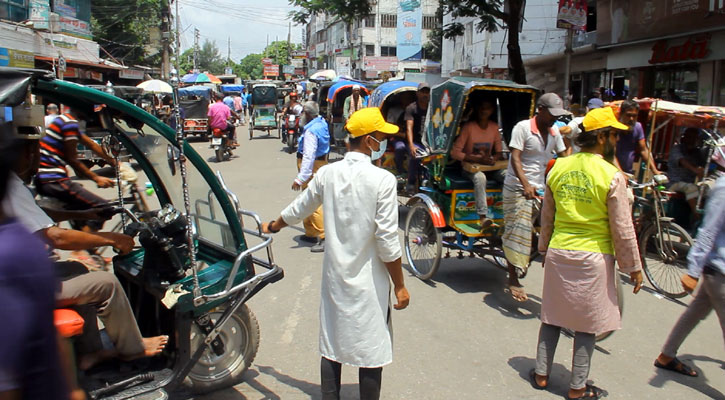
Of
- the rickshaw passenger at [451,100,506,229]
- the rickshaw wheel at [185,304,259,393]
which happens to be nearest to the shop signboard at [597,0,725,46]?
the rickshaw passenger at [451,100,506,229]

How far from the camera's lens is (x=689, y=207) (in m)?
7.13

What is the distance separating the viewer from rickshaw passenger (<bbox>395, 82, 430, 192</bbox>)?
8.12 meters

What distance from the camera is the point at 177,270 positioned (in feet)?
11.2

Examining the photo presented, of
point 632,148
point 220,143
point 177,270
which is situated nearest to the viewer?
point 177,270

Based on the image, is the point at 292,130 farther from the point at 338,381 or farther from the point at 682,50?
the point at 338,381

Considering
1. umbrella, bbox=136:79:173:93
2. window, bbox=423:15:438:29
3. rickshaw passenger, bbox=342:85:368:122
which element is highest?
window, bbox=423:15:438:29

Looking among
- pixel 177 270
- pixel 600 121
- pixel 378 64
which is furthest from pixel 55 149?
pixel 378 64

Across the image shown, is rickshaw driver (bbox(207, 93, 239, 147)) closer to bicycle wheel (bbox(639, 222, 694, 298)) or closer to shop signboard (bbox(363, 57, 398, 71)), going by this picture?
bicycle wheel (bbox(639, 222, 694, 298))

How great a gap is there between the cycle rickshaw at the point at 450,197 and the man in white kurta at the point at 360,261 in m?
2.84

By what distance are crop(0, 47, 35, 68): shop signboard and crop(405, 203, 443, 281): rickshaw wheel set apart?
610 inches

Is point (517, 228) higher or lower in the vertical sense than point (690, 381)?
higher

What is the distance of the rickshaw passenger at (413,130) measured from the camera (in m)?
8.12

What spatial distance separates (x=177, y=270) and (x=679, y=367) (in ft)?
11.7

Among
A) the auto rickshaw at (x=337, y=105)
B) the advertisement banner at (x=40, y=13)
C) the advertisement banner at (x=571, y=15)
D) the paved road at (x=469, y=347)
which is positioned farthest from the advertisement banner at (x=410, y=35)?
the paved road at (x=469, y=347)
